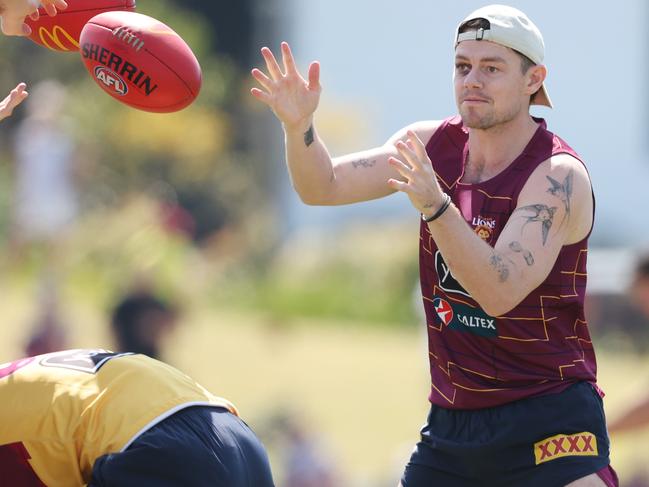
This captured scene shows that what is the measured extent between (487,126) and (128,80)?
1.40m

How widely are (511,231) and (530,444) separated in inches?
30.8

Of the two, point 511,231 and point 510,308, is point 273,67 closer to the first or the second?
point 511,231

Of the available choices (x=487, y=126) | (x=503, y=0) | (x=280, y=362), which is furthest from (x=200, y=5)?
(x=487, y=126)

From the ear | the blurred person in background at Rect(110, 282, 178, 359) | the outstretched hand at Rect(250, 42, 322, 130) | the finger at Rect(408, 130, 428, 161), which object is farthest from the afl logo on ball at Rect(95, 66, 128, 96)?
the blurred person in background at Rect(110, 282, 178, 359)

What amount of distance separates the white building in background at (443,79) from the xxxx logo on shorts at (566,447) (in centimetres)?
1251

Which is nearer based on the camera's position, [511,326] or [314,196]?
[511,326]

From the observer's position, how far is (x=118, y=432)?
165 inches

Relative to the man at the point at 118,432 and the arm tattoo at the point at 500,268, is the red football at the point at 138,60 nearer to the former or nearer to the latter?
the man at the point at 118,432

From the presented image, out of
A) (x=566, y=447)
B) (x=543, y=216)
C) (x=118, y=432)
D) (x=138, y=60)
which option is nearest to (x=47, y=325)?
(x=138, y=60)

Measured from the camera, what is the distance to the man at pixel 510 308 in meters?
4.47

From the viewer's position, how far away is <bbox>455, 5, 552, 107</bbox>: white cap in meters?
4.60

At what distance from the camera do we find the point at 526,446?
455 cm

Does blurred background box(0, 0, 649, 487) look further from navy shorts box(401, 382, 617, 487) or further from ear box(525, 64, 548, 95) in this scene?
ear box(525, 64, 548, 95)

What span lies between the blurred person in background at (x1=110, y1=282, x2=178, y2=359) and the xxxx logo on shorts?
584 cm
